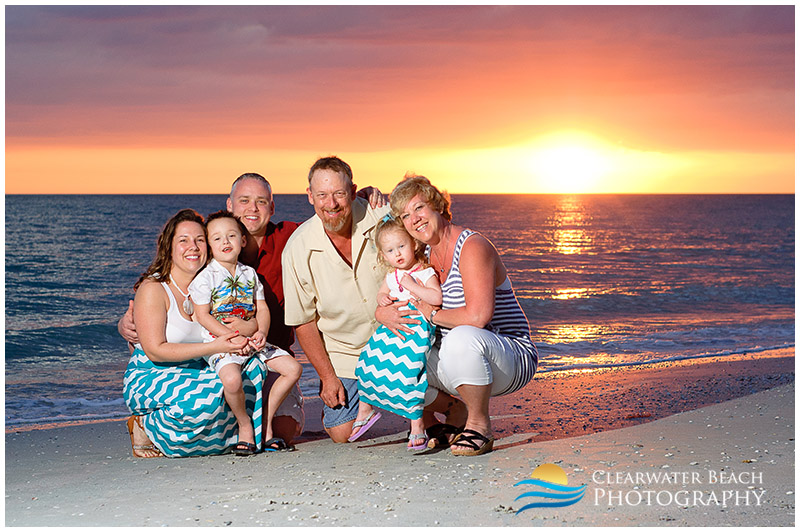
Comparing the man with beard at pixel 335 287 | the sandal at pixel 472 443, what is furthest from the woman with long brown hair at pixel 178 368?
the sandal at pixel 472 443

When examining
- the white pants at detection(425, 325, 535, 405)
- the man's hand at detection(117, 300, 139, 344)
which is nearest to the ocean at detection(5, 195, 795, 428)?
the man's hand at detection(117, 300, 139, 344)

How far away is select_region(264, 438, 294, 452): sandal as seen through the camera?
4617 mm

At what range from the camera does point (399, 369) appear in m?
4.37

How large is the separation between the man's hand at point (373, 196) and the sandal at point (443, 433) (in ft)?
4.46

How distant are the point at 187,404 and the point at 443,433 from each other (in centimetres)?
144

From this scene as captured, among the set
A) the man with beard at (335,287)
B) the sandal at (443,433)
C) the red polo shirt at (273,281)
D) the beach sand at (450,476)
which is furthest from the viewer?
the red polo shirt at (273,281)

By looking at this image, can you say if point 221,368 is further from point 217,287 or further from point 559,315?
point 559,315

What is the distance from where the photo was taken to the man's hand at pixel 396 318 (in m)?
4.42

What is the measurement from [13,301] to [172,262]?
493 inches

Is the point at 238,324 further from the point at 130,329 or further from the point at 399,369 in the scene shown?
the point at 399,369

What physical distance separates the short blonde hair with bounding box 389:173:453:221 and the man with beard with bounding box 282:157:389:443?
34 cm

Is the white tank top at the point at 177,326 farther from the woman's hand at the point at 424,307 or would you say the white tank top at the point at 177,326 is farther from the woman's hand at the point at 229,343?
the woman's hand at the point at 424,307

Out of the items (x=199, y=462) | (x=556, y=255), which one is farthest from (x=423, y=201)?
(x=556, y=255)

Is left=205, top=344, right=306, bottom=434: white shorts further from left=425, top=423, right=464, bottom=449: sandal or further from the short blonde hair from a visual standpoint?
the short blonde hair
